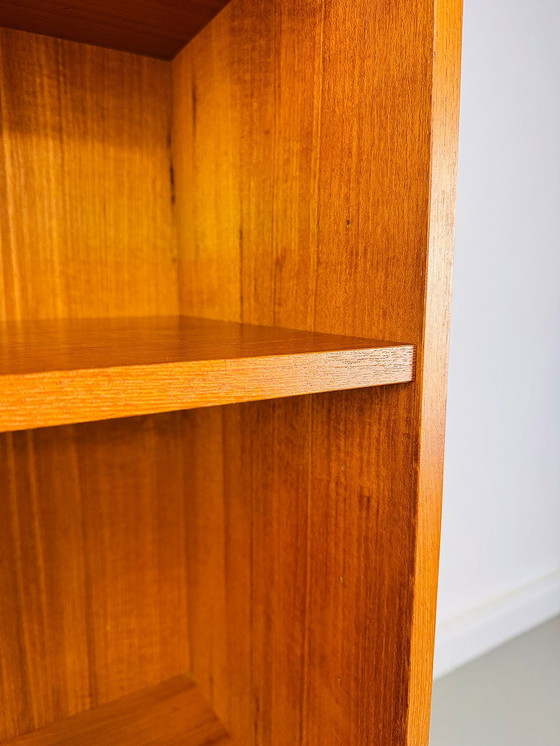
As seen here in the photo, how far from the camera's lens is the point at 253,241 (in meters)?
0.60

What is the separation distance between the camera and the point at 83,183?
0.70 m

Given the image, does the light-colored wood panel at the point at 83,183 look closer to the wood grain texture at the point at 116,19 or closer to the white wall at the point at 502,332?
the wood grain texture at the point at 116,19

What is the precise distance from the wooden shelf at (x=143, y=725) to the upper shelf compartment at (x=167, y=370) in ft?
1.80

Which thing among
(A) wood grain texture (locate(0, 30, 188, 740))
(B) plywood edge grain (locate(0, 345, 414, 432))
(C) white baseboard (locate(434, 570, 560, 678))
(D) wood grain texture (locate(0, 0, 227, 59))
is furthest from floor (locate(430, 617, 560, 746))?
(D) wood grain texture (locate(0, 0, 227, 59))

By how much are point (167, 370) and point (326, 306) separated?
0.64 feet

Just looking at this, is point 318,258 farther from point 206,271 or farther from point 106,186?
point 106,186

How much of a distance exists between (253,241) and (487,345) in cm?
66

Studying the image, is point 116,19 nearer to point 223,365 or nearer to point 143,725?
point 223,365

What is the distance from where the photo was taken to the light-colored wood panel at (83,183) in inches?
26.0

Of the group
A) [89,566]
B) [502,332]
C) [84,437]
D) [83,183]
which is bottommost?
[89,566]

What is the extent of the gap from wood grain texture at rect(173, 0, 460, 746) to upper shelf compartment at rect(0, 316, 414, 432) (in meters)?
0.05

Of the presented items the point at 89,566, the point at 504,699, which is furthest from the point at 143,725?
the point at 504,699

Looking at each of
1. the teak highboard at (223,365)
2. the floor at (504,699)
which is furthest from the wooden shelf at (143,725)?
the floor at (504,699)

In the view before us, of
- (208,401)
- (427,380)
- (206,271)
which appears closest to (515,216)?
(206,271)
